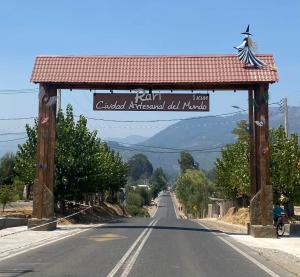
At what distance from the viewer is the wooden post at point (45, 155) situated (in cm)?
2714

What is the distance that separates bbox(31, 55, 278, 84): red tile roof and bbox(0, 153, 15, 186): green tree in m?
49.8

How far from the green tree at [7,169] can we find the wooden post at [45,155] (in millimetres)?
49218

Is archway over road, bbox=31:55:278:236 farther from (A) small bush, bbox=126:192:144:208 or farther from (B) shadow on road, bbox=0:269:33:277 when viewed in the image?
(A) small bush, bbox=126:192:144:208

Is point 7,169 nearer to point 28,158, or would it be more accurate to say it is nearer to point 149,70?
point 28,158

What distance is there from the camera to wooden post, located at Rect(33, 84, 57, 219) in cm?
2714

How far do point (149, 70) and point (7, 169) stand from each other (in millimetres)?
56120

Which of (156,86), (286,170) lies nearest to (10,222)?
(156,86)

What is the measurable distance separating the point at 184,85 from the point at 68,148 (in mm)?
13248

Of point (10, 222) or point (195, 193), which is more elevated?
point (195, 193)

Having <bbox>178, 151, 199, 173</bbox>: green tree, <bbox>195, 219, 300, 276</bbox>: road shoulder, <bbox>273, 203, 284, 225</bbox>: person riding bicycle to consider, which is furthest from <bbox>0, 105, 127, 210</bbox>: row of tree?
<bbox>178, 151, 199, 173</bbox>: green tree

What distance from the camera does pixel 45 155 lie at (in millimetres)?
27422

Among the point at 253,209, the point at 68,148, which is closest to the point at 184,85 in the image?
the point at 253,209

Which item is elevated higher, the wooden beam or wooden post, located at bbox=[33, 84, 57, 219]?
the wooden beam

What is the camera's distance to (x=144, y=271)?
41.4 feet
